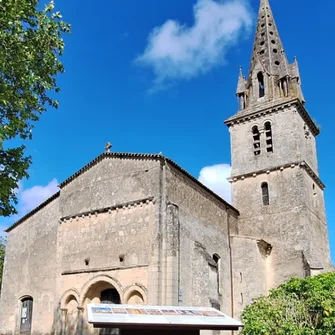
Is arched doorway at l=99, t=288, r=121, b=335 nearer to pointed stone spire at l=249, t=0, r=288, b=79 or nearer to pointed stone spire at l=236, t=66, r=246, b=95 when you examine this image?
pointed stone spire at l=236, t=66, r=246, b=95

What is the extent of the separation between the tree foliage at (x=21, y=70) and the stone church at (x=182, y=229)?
832cm

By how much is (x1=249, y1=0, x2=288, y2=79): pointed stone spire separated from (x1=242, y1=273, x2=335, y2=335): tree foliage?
64.4 ft

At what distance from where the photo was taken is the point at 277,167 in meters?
28.5

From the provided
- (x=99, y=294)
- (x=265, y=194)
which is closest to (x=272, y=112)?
(x=265, y=194)

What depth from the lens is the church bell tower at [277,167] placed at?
1041 inches

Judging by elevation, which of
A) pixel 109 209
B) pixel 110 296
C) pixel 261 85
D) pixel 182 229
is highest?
pixel 261 85

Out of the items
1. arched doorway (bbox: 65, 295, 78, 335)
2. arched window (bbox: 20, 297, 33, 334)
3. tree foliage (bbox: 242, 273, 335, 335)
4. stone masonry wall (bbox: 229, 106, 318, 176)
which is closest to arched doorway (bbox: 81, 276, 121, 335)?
arched doorway (bbox: 65, 295, 78, 335)

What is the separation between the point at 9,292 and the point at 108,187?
356 inches

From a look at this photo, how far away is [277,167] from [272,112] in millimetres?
3964

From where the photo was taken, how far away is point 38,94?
45.9ft

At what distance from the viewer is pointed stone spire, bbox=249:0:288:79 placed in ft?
104

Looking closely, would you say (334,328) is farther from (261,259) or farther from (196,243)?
(261,259)

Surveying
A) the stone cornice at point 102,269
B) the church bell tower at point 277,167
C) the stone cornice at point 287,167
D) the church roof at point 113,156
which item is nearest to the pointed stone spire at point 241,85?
the church bell tower at point 277,167

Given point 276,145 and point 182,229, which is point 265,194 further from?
point 182,229
